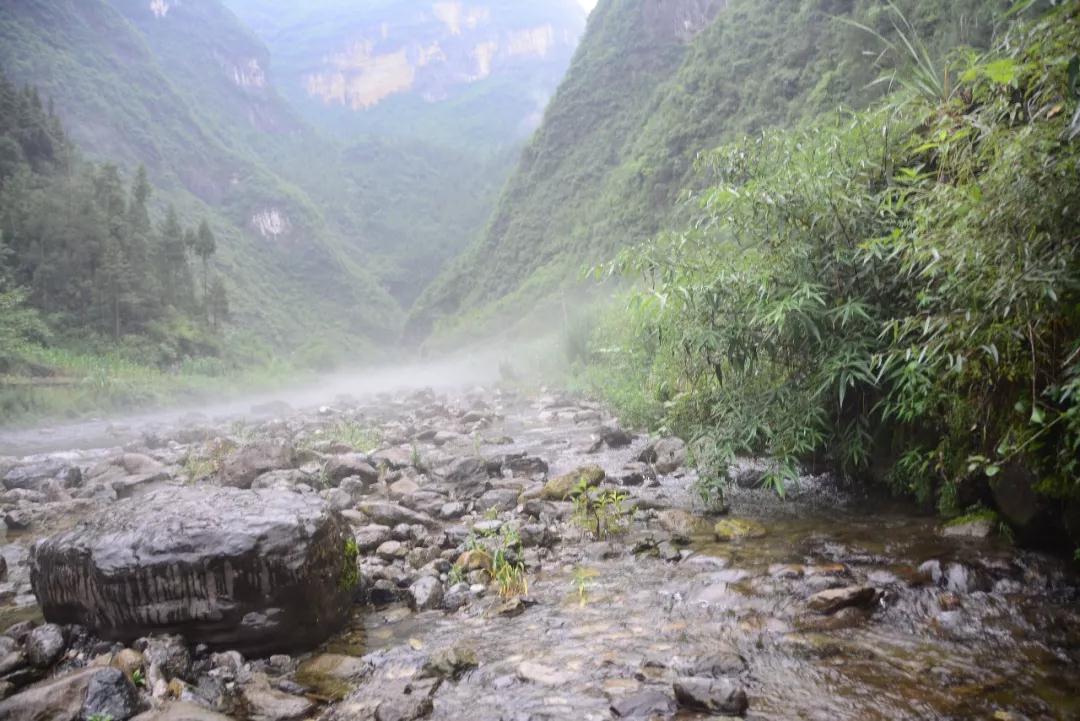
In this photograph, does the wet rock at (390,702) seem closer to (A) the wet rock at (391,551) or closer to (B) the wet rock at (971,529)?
(A) the wet rock at (391,551)

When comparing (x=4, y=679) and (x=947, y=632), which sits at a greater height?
(x=4, y=679)

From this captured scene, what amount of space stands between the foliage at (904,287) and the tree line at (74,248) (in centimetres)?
3182

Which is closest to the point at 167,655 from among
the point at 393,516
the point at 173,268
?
the point at 393,516

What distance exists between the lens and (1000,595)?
376 centimetres

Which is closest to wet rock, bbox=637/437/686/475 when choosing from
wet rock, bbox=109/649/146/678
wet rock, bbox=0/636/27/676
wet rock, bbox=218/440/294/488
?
wet rock, bbox=218/440/294/488

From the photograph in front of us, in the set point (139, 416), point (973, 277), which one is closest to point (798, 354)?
point (973, 277)

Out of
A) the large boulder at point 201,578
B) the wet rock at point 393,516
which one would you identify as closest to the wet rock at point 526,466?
the wet rock at point 393,516

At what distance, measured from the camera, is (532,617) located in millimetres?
4258

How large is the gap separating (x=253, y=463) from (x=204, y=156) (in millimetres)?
113093

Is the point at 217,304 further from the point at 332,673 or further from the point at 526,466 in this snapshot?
the point at 332,673

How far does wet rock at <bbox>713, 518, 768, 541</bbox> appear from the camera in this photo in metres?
5.44

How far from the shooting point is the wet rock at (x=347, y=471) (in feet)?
27.6

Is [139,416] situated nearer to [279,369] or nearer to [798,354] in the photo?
[279,369]

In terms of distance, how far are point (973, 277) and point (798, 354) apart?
2039 millimetres
